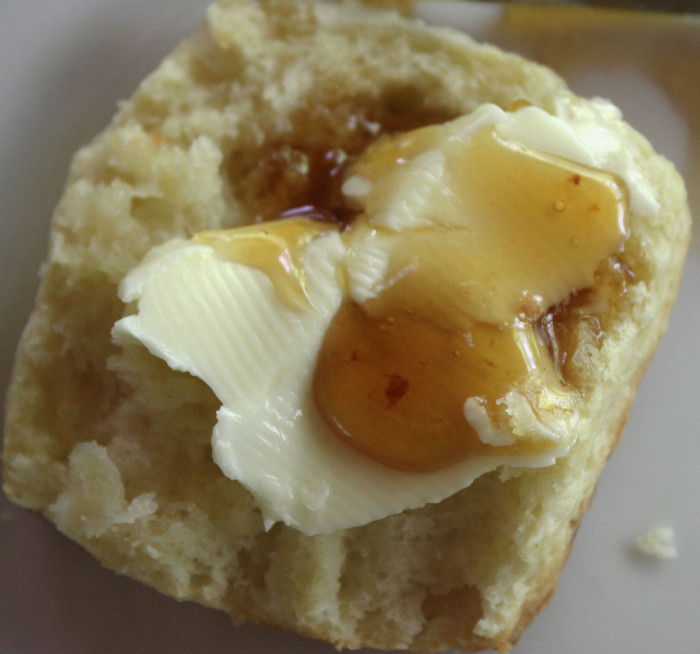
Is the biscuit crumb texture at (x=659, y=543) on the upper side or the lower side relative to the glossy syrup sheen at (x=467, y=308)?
lower

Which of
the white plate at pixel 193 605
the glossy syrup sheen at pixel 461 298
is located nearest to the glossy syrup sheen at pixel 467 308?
the glossy syrup sheen at pixel 461 298

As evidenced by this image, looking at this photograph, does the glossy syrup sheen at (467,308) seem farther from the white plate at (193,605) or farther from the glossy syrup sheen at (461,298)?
the white plate at (193,605)

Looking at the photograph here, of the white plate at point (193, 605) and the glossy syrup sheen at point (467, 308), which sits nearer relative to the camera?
the glossy syrup sheen at point (467, 308)

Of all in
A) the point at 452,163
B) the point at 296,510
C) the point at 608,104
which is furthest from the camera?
the point at 608,104

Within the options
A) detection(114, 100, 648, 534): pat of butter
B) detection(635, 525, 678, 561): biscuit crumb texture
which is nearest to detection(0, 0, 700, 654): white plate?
detection(635, 525, 678, 561): biscuit crumb texture

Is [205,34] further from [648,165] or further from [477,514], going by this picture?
[477,514]

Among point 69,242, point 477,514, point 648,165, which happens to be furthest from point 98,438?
point 648,165

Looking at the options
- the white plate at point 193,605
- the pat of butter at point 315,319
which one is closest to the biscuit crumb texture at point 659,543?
the white plate at point 193,605
